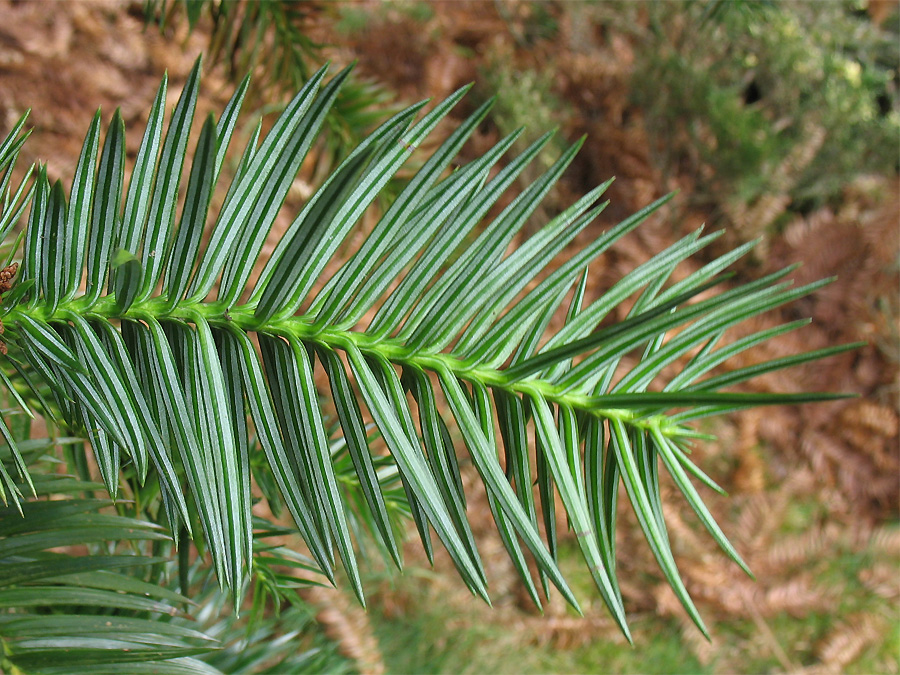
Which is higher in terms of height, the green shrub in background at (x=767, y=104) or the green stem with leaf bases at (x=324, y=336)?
the green shrub in background at (x=767, y=104)

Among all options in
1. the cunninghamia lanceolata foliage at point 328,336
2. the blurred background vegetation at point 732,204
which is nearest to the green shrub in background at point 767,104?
the blurred background vegetation at point 732,204

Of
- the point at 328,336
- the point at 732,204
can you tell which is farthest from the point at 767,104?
the point at 328,336

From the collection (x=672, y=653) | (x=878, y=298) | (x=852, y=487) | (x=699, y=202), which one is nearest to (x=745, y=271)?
(x=699, y=202)

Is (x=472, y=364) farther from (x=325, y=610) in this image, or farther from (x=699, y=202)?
(x=699, y=202)

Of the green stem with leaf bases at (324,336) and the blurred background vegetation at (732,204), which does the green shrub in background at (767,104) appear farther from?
the green stem with leaf bases at (324,336)

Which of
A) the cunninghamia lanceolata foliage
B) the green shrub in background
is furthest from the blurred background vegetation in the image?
the cunninghamia lanceolata foliage

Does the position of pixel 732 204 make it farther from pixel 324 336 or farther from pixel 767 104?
pixel 324 336
